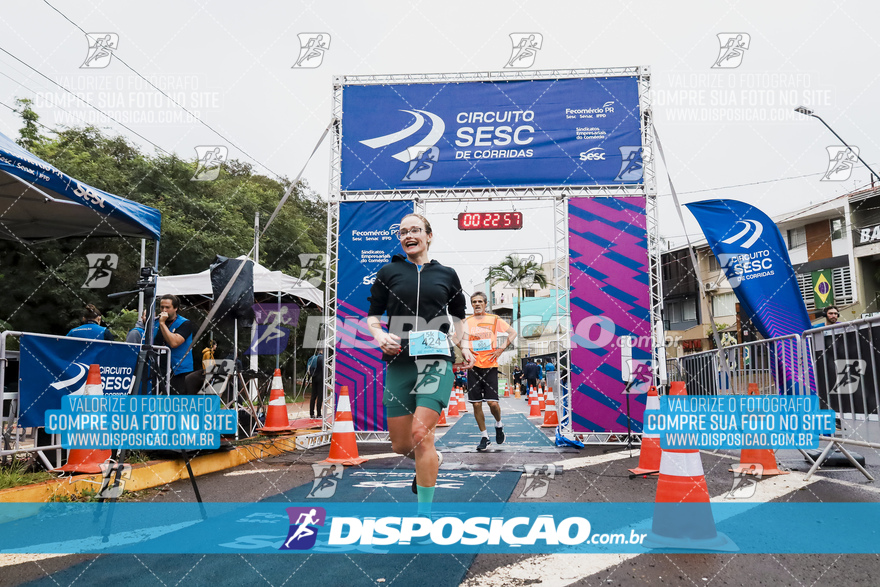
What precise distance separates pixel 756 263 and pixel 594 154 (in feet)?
9.84

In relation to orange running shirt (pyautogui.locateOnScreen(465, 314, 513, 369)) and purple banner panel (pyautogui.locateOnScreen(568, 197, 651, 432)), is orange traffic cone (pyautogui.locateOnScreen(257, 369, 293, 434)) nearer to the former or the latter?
orange running shirt (pyautogui.locateOnScreen(465, 314, 513, 369))

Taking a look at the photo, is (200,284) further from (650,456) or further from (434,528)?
(434,528)

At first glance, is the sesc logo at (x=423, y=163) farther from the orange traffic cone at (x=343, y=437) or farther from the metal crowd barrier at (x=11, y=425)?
the metal crowd barrier at (x=11, y=425)

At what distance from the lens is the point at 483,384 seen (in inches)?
343

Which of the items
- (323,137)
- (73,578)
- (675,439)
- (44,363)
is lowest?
(73,578)

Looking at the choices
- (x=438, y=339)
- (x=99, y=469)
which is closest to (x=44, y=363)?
(x=99, y=469)

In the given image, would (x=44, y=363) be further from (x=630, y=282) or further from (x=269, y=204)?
(x=269, y=204)

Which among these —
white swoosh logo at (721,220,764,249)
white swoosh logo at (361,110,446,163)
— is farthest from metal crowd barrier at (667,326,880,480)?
white swoosh logo at (361,110,446,163)

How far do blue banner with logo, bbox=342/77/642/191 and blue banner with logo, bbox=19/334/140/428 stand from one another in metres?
4.97

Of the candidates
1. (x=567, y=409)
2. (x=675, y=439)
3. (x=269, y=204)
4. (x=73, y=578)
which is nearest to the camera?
(x=73, y=578)

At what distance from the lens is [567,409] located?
993 centimetres

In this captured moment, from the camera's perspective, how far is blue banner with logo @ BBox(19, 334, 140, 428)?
18.3 feet

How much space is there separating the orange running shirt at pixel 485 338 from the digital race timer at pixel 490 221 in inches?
82.4

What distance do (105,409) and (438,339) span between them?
2.68m
